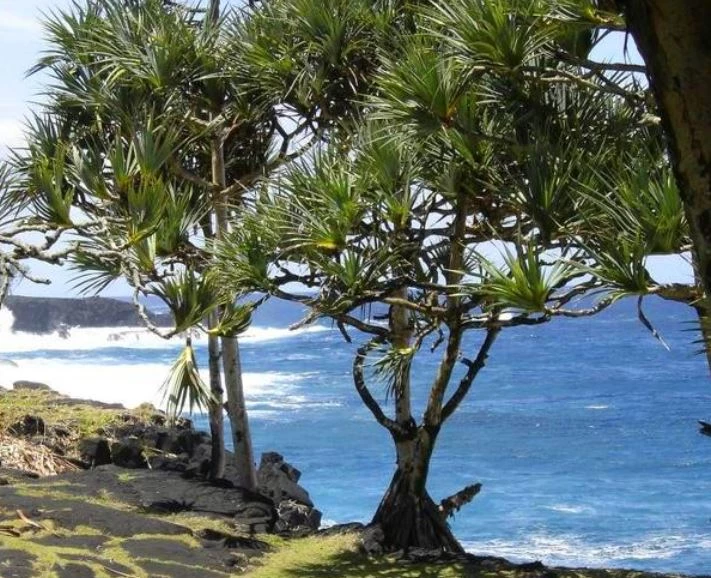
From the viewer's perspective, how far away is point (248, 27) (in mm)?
7793

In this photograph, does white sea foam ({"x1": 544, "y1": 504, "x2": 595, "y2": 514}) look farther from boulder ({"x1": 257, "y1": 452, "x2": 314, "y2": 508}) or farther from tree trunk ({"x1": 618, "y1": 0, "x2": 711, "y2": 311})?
tree trunk ({"x1": 618, "y1": 0, "x2": 711, "y2": 311})

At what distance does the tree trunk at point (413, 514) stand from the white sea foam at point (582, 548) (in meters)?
5.41

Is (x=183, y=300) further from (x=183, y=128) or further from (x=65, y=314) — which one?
(x=65, y=314)

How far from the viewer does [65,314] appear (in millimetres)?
61406

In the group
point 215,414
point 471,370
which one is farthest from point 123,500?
point 471,370

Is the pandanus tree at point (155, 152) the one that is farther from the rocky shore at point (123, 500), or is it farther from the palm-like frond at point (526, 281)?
the palm-like frond at point (526, 281)

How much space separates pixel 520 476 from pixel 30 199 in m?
14.5

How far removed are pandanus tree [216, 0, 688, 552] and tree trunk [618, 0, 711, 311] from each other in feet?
11.3

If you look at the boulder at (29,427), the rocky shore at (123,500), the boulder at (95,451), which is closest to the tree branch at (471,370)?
the rocky shore at (123,500)

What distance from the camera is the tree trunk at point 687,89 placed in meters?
1.42

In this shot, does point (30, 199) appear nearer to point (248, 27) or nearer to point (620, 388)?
point (248, 27)

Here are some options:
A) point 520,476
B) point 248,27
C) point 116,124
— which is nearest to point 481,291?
point 248,27

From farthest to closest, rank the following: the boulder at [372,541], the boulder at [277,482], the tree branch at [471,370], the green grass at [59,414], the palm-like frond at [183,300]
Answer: the green grass at [59,414], the boulder at [277,482], the tree branch at [471,370], the boulder at [372,541], the palm-like frond at [183,300]

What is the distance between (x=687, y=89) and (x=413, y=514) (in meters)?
6.35
